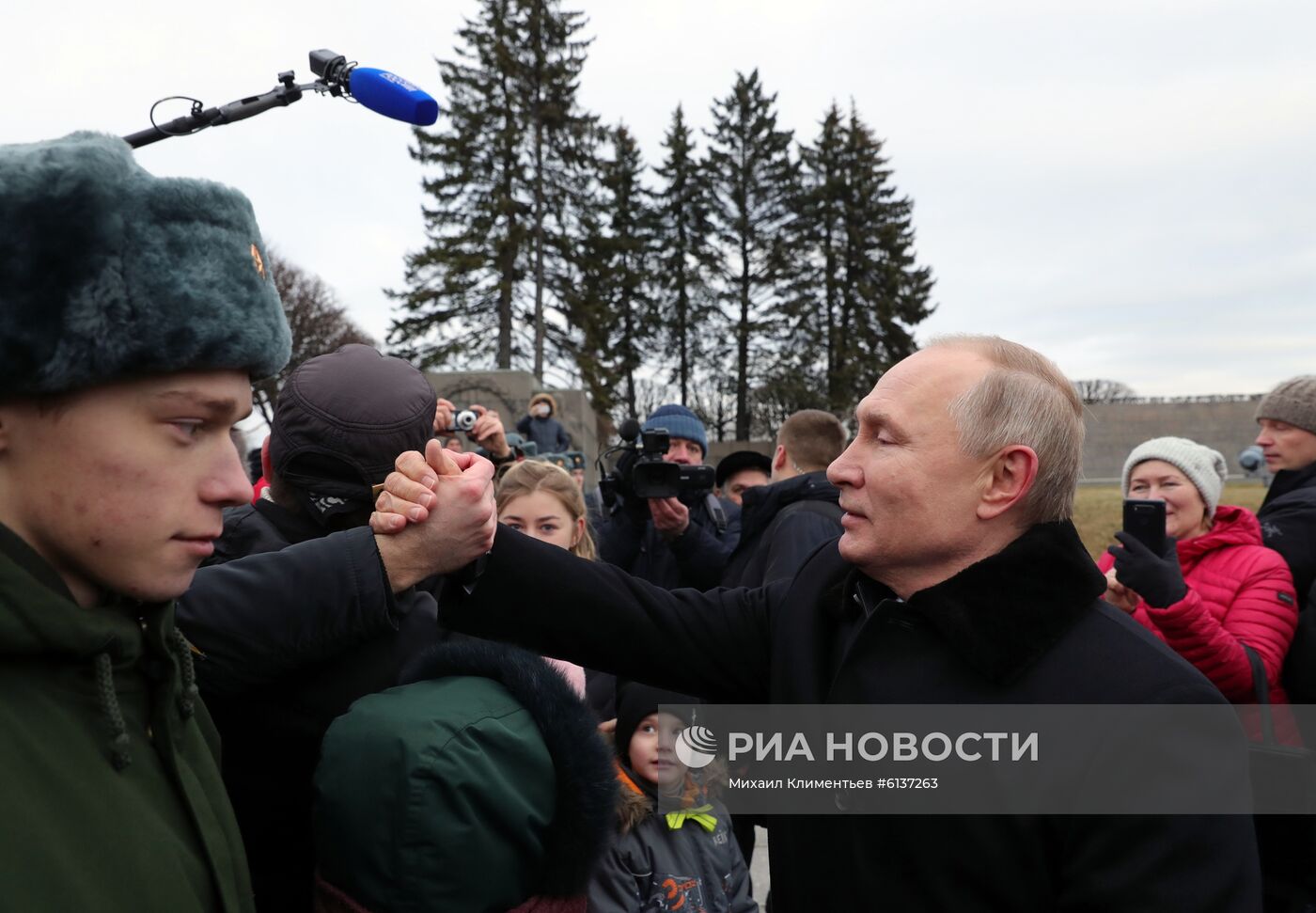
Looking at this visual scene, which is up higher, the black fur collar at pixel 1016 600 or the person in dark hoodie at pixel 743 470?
the person in dark hoodie at pixel 743 470

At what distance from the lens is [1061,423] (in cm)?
178

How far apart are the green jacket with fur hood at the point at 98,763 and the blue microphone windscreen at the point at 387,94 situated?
3454mm

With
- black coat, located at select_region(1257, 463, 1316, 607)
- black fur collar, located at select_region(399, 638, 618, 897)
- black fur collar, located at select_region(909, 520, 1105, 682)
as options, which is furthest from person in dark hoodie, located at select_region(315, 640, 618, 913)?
black coat, located at select_region(1257, 463, 1316, 607)

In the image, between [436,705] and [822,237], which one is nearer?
[436,705]

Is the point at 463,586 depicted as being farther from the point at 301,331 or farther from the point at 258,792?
the point at 301,331

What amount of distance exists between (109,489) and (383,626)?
54 cm

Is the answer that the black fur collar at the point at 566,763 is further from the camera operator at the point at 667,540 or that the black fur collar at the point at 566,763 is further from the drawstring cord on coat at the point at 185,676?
the camera operator at the point at 667,540

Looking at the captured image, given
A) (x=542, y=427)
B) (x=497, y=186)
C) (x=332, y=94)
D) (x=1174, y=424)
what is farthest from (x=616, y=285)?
(x=1174, y=424)

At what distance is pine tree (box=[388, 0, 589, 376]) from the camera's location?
89.1 feet

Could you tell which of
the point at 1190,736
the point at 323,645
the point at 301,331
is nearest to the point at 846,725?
the point at 1190,736

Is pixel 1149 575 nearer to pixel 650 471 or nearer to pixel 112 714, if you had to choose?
pixel 650 471

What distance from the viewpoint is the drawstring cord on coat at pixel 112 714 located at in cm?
109

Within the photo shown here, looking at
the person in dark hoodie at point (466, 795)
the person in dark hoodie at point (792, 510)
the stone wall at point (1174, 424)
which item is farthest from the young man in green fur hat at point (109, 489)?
the stone wall at point (1174, 424)

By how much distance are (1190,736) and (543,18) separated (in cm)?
3056
